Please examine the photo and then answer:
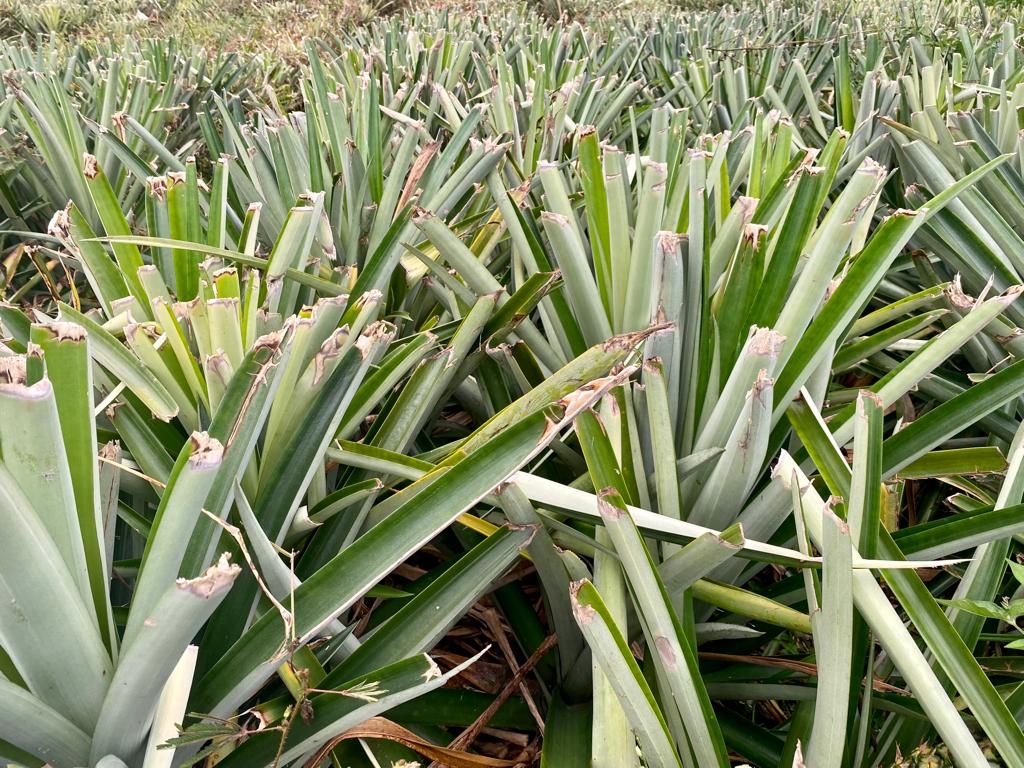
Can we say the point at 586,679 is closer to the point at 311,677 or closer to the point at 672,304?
the point at 311,677

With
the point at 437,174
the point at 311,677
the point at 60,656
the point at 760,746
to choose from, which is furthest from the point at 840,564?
the point at 437,174

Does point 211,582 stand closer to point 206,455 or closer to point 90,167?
point 206,455

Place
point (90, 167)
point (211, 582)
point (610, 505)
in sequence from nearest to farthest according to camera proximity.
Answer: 1. point (211, 582)
2. point (610, 505)
3. point (90, 167)

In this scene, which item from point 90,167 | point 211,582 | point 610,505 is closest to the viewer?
point 211,582

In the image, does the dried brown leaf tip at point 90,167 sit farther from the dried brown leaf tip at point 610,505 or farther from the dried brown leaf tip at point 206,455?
the dried brown leaf tip at point 610,505

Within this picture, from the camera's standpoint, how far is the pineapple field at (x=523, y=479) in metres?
0.48

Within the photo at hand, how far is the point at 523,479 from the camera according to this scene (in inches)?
24.0

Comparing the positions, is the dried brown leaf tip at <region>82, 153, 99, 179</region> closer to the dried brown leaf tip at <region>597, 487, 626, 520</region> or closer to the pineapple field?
the pineapple field

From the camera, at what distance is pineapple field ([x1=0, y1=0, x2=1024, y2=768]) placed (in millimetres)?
481

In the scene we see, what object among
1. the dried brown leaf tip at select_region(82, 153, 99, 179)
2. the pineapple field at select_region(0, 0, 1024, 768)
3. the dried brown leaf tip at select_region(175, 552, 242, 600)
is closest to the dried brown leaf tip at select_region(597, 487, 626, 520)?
the pineapple field at select_region(0, 0, 1024, 768)

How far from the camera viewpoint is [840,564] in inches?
19.2

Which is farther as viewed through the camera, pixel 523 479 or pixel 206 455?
pixel 523 479

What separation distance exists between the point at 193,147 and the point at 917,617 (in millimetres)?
1845

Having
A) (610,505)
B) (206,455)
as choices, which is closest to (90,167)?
(206,455)
